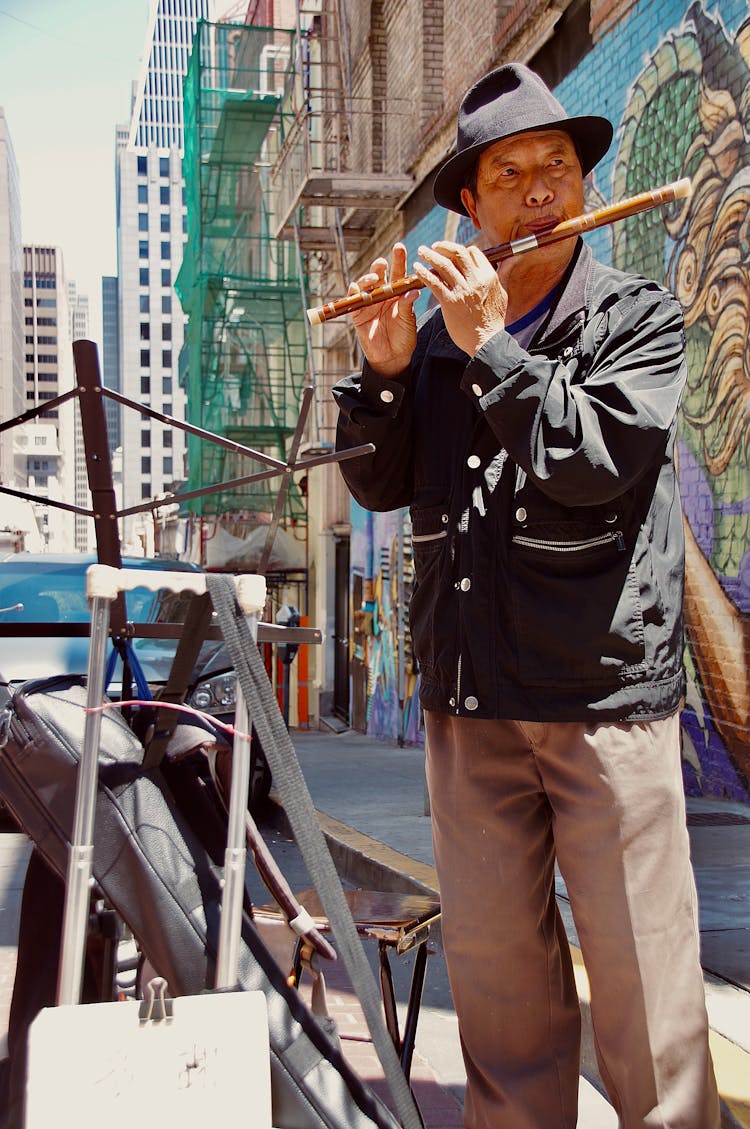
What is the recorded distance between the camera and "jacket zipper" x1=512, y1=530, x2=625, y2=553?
2117 millimetres

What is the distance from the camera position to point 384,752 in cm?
1196

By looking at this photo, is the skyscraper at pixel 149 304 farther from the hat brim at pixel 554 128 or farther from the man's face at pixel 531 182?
the man's face at pixel 531 182

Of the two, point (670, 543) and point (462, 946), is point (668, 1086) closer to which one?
point (462, 946)

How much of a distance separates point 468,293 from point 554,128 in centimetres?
44

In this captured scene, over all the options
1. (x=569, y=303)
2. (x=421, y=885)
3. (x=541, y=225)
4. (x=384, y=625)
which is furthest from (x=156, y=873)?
(x=384, y=625)

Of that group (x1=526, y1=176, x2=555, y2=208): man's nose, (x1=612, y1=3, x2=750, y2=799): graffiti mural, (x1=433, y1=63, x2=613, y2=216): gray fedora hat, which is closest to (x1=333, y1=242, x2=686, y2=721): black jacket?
(x1=526, y1=176, x2=555, y2=208): man's nose

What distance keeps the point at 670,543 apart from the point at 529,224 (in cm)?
66

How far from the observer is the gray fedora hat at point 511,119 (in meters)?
2.27

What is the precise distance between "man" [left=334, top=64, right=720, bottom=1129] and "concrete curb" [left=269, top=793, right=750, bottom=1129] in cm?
23

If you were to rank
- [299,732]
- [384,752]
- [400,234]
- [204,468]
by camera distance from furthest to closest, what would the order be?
[204,468] < [299,732] < [400,234] < [384,752]

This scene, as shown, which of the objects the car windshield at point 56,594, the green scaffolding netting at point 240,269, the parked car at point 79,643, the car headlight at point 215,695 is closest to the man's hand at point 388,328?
the parked car at point 79,643

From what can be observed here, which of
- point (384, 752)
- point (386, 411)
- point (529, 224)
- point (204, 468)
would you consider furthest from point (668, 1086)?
point (204, 468)

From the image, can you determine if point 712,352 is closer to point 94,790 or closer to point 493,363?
point 493,363

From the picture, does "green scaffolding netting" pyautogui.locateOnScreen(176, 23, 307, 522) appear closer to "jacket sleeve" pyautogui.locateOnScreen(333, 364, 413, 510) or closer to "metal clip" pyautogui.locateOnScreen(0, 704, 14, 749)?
"jacket sleeve" pyautogui.locateOnScreen(333, 364, 413, 510)
